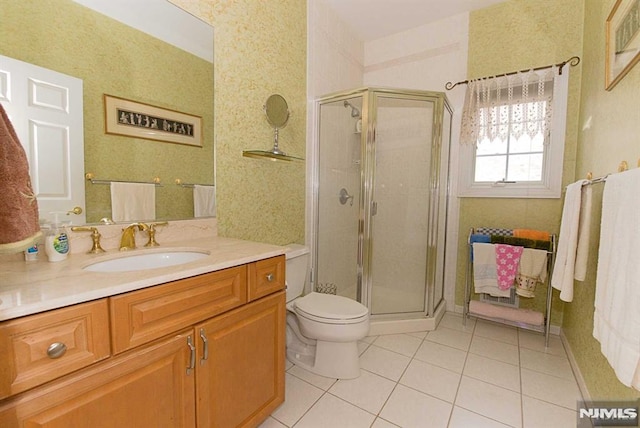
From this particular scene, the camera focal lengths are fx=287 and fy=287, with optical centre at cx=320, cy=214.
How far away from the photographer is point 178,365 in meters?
0.95

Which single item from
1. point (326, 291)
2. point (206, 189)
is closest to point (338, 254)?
point (326, 291)

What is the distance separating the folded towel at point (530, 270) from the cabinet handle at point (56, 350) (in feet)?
8.35

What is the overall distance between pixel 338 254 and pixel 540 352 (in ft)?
5.31

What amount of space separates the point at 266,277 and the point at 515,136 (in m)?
2.33

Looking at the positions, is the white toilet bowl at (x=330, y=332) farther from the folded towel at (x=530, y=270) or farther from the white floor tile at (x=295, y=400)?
the folded towel at (x=530, y=270)

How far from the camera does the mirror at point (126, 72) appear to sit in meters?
1.08

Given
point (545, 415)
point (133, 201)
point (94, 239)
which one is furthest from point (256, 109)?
point (545, 415)

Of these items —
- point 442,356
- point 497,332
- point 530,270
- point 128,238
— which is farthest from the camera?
point 497,332

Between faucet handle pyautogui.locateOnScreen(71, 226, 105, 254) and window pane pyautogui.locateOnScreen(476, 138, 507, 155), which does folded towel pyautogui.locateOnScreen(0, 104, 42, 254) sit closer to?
faucet handle pyautogui.locateOnScreen(71, 226, 105, 254)

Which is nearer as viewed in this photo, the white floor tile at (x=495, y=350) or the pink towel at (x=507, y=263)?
the white floor tile at (x=495, y=350)

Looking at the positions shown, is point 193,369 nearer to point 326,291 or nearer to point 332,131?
point 326,291

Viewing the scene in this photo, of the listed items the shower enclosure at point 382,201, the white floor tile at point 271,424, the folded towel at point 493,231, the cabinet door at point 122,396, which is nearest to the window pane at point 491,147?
the shower enclosure at point 382,201

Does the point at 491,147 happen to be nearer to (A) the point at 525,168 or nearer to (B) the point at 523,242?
(A) the point at 525,168

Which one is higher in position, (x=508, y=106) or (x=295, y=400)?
(x=508, y=106)
